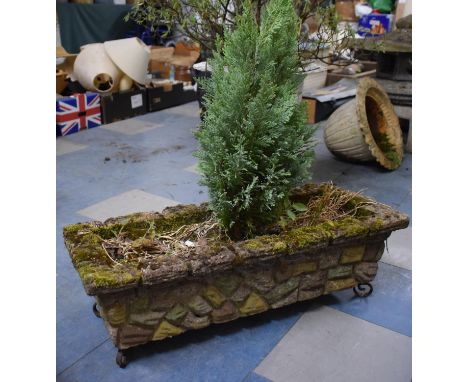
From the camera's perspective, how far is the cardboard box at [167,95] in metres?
6.04

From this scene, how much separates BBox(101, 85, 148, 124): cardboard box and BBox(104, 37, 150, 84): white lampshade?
192 mm

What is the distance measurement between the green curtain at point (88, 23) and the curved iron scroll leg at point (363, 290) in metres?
6.30

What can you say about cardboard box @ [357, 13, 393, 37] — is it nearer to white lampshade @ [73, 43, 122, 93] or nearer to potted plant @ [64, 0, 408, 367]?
white lampshade @ [73, 43, 122, 93]

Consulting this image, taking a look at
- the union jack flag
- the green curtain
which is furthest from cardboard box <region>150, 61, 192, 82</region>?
the union jack flag

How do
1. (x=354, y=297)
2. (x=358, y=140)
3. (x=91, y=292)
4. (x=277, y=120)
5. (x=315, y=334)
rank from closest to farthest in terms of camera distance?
(x=91, y=292), (x=277, y=120), (x=315, y=334), (x=354, y=297), (x=358, y=140)

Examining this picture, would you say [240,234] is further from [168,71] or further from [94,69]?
[168,71]

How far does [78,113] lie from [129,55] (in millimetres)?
972

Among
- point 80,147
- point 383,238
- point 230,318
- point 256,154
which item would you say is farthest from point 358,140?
point 80,147

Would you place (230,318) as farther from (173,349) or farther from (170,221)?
(170,221)

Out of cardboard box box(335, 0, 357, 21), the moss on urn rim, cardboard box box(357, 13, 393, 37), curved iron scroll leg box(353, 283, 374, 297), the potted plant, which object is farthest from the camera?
cardboard box box(335, 0, 357, 21)

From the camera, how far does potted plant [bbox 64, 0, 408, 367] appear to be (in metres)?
1.79

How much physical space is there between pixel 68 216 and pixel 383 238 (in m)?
2.15

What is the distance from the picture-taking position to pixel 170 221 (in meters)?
2.24

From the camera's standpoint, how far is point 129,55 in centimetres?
546
